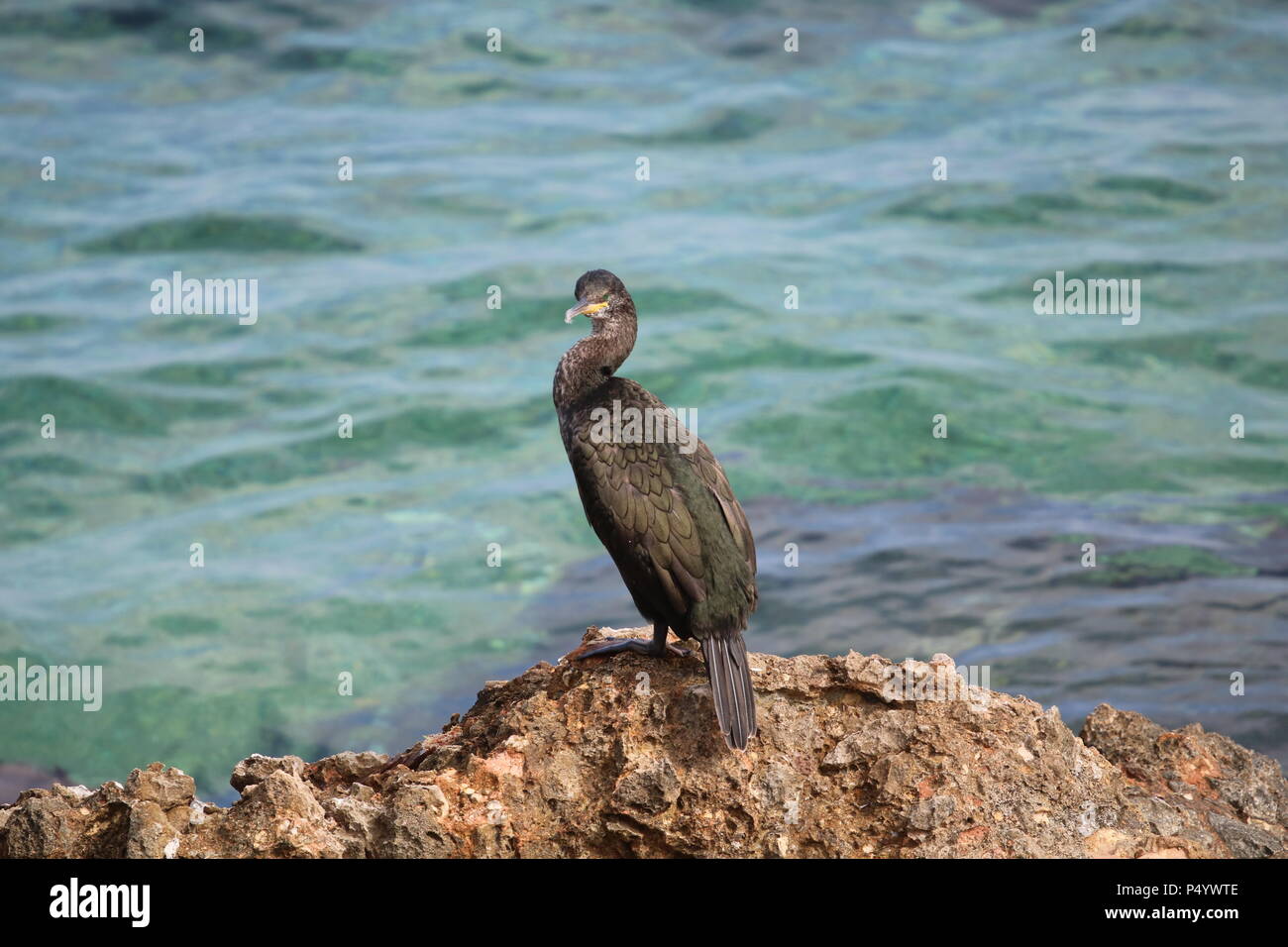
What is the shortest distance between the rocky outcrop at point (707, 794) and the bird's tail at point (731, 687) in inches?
5.5

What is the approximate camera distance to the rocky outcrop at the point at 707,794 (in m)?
4.63

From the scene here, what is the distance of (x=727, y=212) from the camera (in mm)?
19266

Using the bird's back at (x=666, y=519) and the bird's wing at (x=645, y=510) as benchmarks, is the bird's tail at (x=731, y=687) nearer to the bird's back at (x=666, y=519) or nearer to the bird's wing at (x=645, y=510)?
the bird's back at (x=666, y=519)

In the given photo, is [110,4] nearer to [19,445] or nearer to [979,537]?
[19,445]

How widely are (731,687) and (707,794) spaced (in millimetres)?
376

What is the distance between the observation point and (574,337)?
16.6 m

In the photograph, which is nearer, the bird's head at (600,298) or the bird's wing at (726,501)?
the bird's wing at (726,501)

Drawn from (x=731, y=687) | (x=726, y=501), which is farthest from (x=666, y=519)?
(x=731, y=687)
